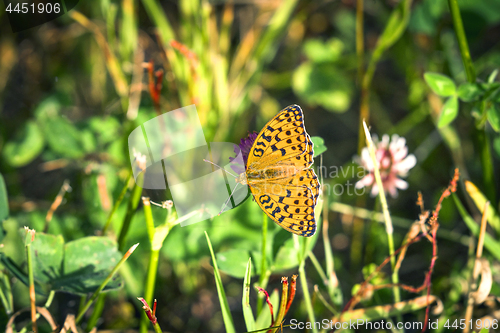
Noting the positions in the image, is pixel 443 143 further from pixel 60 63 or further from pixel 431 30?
pixel 60 63

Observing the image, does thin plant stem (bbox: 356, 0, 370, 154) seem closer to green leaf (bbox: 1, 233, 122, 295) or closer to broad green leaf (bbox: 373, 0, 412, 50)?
broad green leaf (bbox: 373, 0, 412, 50)

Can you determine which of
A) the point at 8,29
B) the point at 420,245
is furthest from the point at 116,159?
the point at 420,245

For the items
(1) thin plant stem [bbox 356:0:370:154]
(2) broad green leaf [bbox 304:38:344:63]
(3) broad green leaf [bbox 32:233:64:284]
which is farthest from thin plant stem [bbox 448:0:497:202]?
(3) broad green leaf [bbox 32:233:64:284]

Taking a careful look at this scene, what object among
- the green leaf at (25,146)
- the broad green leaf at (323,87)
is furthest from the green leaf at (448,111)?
the green leaf at (25,146)

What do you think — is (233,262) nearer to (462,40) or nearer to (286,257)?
(286,257)

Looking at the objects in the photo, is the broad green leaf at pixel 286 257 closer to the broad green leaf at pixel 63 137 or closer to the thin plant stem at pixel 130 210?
the thin plant stem at pixel 130 210
